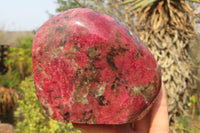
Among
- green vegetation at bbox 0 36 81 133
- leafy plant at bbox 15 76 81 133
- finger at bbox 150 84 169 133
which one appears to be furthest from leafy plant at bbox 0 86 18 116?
finger at bbox 150 84 169 133

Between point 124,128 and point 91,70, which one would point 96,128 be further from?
point 91,70

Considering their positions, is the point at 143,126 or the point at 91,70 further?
the point at 143,126

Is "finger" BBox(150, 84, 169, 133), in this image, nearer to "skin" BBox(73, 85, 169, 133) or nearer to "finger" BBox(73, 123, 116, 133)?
"skin" BBox(73, 85, 169, 133)

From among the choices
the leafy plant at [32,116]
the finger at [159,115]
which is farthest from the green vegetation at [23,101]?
the finger at [159,115]

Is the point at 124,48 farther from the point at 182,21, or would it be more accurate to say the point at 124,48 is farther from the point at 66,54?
the point at 182,21

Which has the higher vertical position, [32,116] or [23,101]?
[23,101]

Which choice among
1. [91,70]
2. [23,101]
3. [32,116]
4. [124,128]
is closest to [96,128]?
[124,128]

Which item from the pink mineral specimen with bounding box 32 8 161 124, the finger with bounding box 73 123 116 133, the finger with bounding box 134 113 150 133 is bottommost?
the finger with bounding box 134 113 150 133

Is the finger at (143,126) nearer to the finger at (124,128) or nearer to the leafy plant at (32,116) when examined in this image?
the finger at (124,128)
